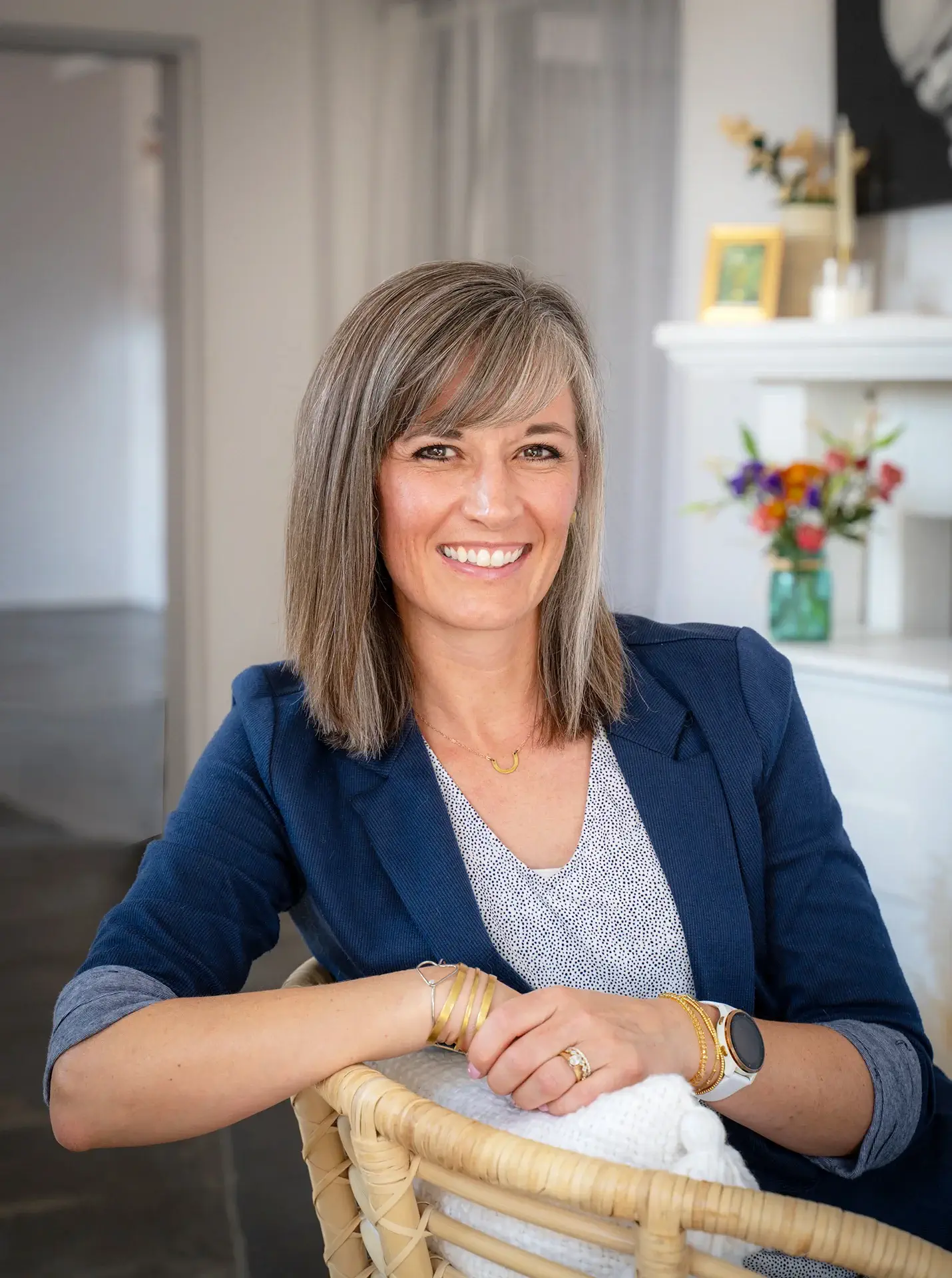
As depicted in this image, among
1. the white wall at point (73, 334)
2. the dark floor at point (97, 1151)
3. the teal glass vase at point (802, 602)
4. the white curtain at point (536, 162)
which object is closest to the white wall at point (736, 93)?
the white curtain at point (536, 162)

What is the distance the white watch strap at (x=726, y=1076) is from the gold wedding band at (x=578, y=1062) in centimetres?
14

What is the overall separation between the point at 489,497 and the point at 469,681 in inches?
8.7

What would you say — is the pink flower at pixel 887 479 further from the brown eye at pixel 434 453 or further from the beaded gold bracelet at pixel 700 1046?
→ the beaded gold bracelet at pixel 700 1046

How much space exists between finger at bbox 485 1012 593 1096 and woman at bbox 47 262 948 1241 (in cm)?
6

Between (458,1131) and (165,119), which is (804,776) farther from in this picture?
(165,119)

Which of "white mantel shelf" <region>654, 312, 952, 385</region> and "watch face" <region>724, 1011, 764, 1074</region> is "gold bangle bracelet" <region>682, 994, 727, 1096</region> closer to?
"watch face" <region>724, 1011, 764, 1074</region>

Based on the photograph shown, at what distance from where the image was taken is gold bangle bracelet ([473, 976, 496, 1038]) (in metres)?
1.07

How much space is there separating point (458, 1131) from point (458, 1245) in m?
0.13

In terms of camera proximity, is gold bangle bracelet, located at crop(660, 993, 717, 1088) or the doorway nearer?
gold bangle bracelet, located at crop(660, 993, 717, 1088)

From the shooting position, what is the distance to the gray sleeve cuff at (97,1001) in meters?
1.09

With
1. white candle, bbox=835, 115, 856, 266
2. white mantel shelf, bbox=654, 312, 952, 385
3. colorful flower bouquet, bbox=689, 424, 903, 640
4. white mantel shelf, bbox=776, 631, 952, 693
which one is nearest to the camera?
white mantel shelf, bbox=776, 631, 952, 693

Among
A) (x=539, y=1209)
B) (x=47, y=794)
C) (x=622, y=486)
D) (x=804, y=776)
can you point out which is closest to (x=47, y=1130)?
(x=804, y=776)

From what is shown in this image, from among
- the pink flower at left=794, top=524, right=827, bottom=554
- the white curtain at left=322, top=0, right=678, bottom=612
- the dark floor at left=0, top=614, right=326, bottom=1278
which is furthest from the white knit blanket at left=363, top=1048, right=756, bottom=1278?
the white curtain at left=322, top=0, right=678, bottom=612

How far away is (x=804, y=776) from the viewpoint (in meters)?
1.38
